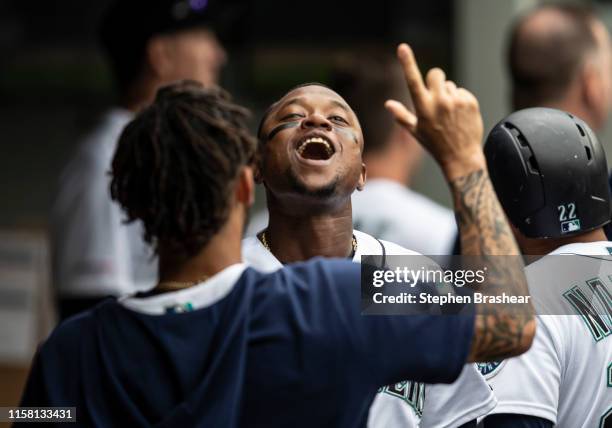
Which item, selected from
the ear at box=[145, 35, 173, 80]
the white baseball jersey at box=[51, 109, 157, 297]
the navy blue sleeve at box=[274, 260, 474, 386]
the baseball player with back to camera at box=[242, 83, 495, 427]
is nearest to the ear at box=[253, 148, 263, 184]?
the baseball player with back to camera at box=[242, 83, 495, 427]

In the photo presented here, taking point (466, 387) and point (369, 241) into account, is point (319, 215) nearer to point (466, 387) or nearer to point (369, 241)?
point (369, 241)

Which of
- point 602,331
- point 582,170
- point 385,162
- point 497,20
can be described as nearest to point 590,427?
point 602,331

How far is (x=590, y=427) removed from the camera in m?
3.13

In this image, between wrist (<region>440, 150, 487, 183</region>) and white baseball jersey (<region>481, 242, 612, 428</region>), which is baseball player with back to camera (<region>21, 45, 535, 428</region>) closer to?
Result: wrist (<region>440, 150, 487, 183</region>)

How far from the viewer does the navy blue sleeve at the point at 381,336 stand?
103 inches

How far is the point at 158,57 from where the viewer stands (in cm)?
561

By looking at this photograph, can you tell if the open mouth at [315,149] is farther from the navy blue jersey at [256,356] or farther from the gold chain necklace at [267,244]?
the navy blue jersey at [256,356]

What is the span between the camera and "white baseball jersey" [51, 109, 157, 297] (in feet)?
17.0

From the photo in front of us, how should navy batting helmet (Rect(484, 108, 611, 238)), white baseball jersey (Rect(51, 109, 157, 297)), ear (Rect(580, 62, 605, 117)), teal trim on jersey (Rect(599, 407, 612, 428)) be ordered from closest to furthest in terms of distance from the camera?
teal trim on jersey (Rect(599, 407, 612, 428)) < navy batting helmet (Rect(484, 108, 611, 238)) < ear (Rect(580, 62, 605, 117)) < white baseball jersey (Rect(51, 109, 157, 297))

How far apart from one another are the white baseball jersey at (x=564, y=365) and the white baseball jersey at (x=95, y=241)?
2.33 m

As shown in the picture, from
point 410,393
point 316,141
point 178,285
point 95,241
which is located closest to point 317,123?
point 316,141

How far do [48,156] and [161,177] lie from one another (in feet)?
18.5

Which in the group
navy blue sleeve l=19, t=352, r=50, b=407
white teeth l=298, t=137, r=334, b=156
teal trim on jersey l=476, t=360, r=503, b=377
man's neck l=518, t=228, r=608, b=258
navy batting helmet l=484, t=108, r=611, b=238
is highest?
white teeth l=298, t=137, r=334, b=156

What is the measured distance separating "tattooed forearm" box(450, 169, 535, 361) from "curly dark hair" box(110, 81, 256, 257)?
0.52 meters
